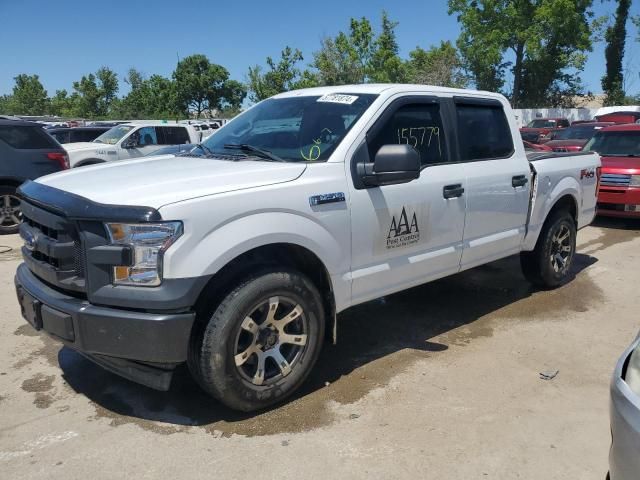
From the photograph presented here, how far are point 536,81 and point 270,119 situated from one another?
159ft

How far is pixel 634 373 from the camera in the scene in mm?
2043

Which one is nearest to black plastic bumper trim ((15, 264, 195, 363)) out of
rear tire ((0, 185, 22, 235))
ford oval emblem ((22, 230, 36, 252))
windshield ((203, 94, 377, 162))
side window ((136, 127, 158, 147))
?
ford oval emblem ((22, 230, 36, 252))

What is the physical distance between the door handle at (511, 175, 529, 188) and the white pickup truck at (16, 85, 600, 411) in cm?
9

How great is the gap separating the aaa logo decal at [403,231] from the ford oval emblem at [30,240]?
2.20 meters

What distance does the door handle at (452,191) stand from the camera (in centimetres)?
414

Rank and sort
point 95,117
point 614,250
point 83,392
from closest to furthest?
point 83,392 → point 614,250 → point 95,117

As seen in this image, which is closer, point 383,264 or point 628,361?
point 628,361

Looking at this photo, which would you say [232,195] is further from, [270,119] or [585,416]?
[585,416]

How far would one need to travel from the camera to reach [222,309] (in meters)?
3.01

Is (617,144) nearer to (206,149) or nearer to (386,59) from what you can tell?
(206,149)

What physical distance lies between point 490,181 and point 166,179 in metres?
2.67

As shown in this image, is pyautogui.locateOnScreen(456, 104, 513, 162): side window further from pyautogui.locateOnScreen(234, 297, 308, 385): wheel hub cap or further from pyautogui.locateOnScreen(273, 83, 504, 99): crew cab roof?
pyautogui.locateOnScreen(234, 297, 308, 385): wheel hub cap

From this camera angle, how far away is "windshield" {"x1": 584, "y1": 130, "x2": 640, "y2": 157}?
33.4 ft

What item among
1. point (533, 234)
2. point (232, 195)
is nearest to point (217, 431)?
point (232, 195)
